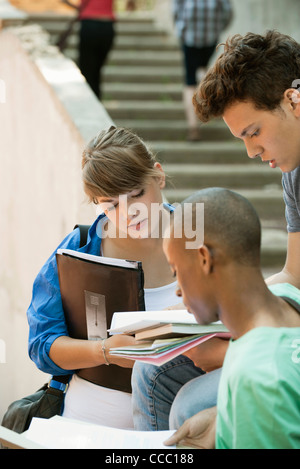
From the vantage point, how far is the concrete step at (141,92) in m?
8.06

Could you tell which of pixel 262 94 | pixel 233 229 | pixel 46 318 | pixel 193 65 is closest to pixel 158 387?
pixel 46 318

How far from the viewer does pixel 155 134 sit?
7434 millimetres

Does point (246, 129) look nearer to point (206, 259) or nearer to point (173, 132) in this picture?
point (206, 259)

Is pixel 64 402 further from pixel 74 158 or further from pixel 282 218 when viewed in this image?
pixel 282 218

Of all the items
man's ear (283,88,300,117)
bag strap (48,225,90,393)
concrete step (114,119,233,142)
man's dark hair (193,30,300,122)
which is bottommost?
concrete step (114,119,233,142)

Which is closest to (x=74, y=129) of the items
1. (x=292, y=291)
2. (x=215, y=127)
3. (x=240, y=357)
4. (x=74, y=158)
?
(x=74, y=158)

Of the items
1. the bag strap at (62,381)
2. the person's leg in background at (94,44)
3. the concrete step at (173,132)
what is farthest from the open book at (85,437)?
the concrete step at (173,132)

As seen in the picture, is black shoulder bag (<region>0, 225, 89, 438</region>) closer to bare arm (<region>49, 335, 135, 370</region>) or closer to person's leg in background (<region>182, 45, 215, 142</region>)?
bare arm (<region>49, 335, 135, 370</region>)

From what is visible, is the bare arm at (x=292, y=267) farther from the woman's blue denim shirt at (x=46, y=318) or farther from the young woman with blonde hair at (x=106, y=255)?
the woman's blue denim shirt at (x=46, y=318)

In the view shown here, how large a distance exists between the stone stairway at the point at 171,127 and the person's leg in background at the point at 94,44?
2.47 ft

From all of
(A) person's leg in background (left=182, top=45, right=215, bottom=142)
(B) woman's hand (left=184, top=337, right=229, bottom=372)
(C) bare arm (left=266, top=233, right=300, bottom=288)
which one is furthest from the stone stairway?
(B) woman's hand (left=184, top=337, right=229, bottom=372)

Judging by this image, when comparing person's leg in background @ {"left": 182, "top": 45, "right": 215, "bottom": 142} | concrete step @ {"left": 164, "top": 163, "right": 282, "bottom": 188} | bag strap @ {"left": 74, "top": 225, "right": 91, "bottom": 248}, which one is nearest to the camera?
bag strap @ {"left": 74, "top": 225, "right": 91, "bottom": 248}

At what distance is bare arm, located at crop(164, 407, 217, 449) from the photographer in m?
1.97

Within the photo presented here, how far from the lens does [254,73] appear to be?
2402 mm
